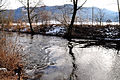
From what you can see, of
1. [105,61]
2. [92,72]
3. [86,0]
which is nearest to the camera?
[92,72]

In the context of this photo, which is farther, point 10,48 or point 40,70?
point 40,70

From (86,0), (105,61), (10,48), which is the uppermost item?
(86,0)

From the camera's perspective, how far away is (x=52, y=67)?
9.87 metres

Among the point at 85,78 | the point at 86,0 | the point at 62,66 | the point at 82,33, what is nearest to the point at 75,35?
the point at 82,33

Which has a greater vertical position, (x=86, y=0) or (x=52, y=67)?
(x=86, y=0)

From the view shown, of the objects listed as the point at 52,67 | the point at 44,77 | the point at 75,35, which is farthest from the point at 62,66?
the point at 75,35

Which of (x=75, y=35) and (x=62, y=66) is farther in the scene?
(x=75, y=35)

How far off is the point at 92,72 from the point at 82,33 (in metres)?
18.3

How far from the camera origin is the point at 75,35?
2536 centimetres

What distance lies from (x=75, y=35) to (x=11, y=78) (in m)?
19.1

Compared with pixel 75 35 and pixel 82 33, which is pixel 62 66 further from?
pixel 82 33

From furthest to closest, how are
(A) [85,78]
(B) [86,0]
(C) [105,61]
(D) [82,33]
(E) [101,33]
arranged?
(D) [82,33] → (E) [101,33] → (B) [86,0] → (C) [105,61] → (A) [85,78]

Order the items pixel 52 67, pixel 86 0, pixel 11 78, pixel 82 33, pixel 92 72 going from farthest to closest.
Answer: pixel 82 33
pixel 86 0
pixel 52 67
pixel 92 72
pixel 11 78

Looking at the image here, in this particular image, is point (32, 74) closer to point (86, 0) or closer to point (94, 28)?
point (86, 0)
